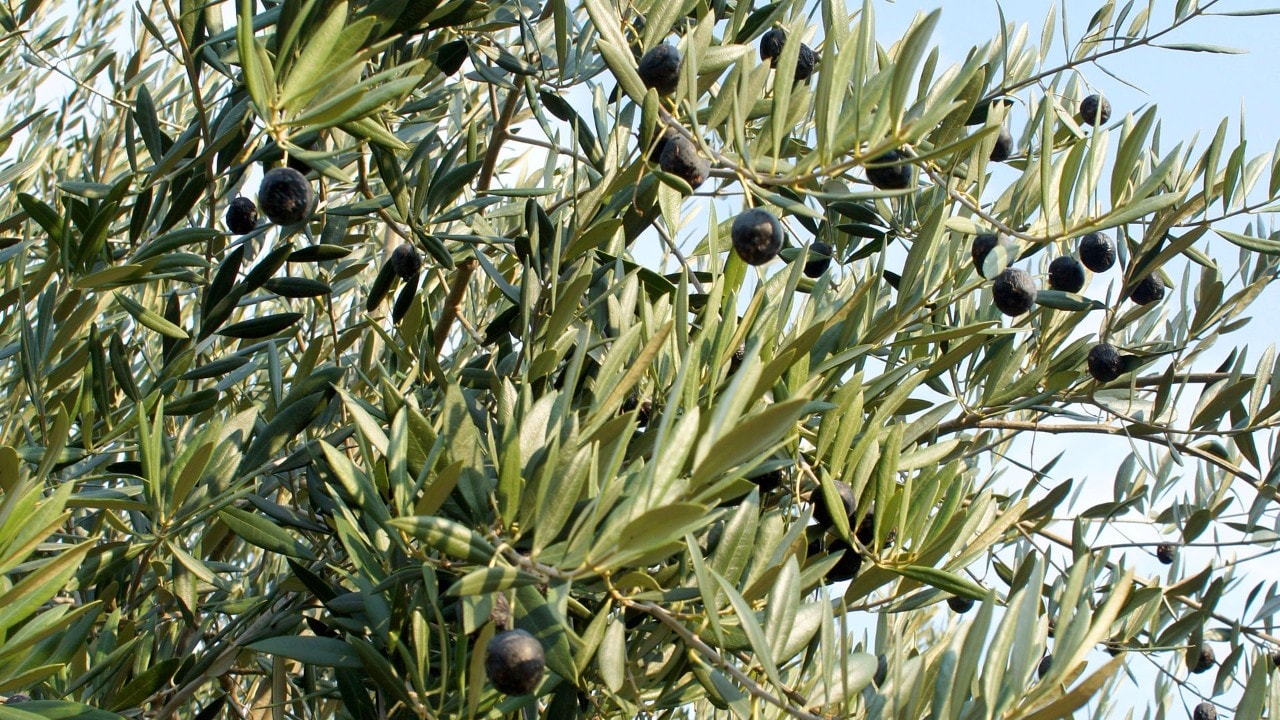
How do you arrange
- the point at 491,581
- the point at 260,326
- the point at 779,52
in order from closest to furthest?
the point at 491,581, the point at 260,326, the point at 779,52

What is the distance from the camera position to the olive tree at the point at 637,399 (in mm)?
1110

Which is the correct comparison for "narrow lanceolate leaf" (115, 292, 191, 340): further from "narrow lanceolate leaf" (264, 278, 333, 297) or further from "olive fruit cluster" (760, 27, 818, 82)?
"olive fruit cluster" (760, 27, 818, 82)

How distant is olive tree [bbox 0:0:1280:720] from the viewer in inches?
43.7

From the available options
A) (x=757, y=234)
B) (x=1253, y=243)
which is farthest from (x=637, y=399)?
(x=1253, y=243)

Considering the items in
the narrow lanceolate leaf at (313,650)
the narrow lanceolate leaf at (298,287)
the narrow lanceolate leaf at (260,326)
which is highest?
the narrow lanceolate leaf at (298,287)

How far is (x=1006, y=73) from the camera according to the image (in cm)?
203

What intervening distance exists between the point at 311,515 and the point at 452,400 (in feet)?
2.04

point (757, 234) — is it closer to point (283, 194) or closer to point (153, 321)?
point (283, 194)

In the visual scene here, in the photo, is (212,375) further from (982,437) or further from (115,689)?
(982,437)

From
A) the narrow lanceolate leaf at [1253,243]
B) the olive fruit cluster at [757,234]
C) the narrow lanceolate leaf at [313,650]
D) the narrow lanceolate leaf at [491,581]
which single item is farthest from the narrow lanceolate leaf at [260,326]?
the narrow lanceolate leaf at [1253,243]

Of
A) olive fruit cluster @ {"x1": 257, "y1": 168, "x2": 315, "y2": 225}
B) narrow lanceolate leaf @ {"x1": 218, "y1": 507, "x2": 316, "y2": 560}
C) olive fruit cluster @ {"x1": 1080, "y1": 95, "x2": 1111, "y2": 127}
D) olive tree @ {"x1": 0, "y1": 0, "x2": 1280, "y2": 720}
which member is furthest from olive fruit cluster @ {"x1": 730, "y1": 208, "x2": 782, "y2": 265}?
olive fruit cluster @ {"x1": 1080, "y1": 95, "x2": 1111, "y2": 127}

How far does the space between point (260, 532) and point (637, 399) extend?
0.54 metres

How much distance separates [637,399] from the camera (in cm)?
163

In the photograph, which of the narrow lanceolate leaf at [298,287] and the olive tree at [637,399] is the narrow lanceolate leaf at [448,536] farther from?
the narrow lanceolate leaf at [298,287]
